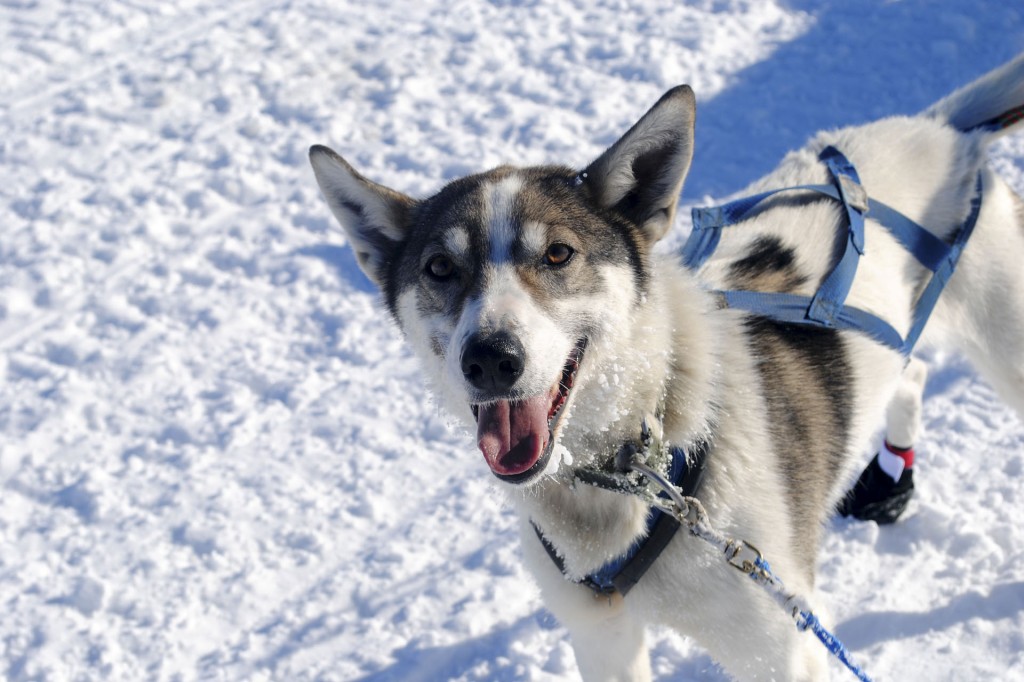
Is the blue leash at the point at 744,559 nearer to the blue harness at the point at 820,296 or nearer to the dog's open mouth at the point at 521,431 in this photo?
the blue harness at the point at 820,296

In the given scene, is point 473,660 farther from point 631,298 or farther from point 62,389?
point 62,389

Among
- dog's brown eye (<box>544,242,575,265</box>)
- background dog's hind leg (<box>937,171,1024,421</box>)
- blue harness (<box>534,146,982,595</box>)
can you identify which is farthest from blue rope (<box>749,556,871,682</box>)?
background dog's hind leg (<box>937,171,1024,421</box>)

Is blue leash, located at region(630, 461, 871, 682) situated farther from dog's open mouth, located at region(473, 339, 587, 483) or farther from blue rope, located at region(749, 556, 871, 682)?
dog's open mouth, located at region(473, 339, 587, 483)

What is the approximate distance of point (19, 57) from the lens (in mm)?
6773

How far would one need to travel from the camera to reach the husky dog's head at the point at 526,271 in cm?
205

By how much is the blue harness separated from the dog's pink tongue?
204 mm

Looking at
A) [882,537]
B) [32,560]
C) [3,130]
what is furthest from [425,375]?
[3,130]

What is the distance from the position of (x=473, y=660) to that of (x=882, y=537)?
163 centimetres

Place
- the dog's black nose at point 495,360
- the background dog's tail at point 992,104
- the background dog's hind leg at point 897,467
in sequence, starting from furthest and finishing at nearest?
the background dog's hind leg at point 897,467, the background dog's tail at point 992,104, the dog's black nose at point 495,360

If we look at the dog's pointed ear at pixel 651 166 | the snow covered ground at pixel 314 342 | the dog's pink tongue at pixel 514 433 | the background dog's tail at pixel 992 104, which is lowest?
the snow covered ground at pixel 314 342

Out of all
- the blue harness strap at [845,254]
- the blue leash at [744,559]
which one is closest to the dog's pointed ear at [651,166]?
the blue harness strap at [845,254]

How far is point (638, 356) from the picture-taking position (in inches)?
85.5

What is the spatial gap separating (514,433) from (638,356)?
351 mm

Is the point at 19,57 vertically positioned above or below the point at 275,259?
below
